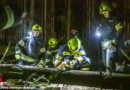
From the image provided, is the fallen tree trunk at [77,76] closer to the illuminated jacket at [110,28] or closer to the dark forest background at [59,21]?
the illuminated jacket at [110,28]

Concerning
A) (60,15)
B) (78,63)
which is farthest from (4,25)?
(60,15)

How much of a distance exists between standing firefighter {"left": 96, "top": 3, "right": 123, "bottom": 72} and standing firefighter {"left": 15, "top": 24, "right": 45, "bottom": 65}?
2120 millimetres

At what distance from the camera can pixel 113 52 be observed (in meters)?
4.80

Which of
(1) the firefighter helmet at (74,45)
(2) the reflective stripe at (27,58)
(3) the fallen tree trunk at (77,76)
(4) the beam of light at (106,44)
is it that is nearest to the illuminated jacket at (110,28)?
(4) the beam of light at (106,44)

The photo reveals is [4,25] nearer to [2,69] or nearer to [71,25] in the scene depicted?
[2,69]

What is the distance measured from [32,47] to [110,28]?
8.90 feet

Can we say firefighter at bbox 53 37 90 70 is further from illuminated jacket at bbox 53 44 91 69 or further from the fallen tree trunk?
the fallen tree trunk

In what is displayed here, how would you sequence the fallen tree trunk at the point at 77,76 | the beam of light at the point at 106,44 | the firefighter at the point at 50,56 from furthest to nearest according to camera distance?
the firefighter at the point at 50,56, the beam of light at the point at 106,44, the fallen tree trunk at the point at 77,76

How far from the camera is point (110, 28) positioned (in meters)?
4.86

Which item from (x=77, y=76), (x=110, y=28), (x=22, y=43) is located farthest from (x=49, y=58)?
(x=110, y=28)

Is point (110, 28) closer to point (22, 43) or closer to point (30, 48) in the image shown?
point (30, 48)

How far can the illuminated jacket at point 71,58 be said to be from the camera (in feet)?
16.5

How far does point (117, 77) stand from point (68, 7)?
5.89 metres

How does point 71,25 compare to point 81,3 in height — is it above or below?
below
